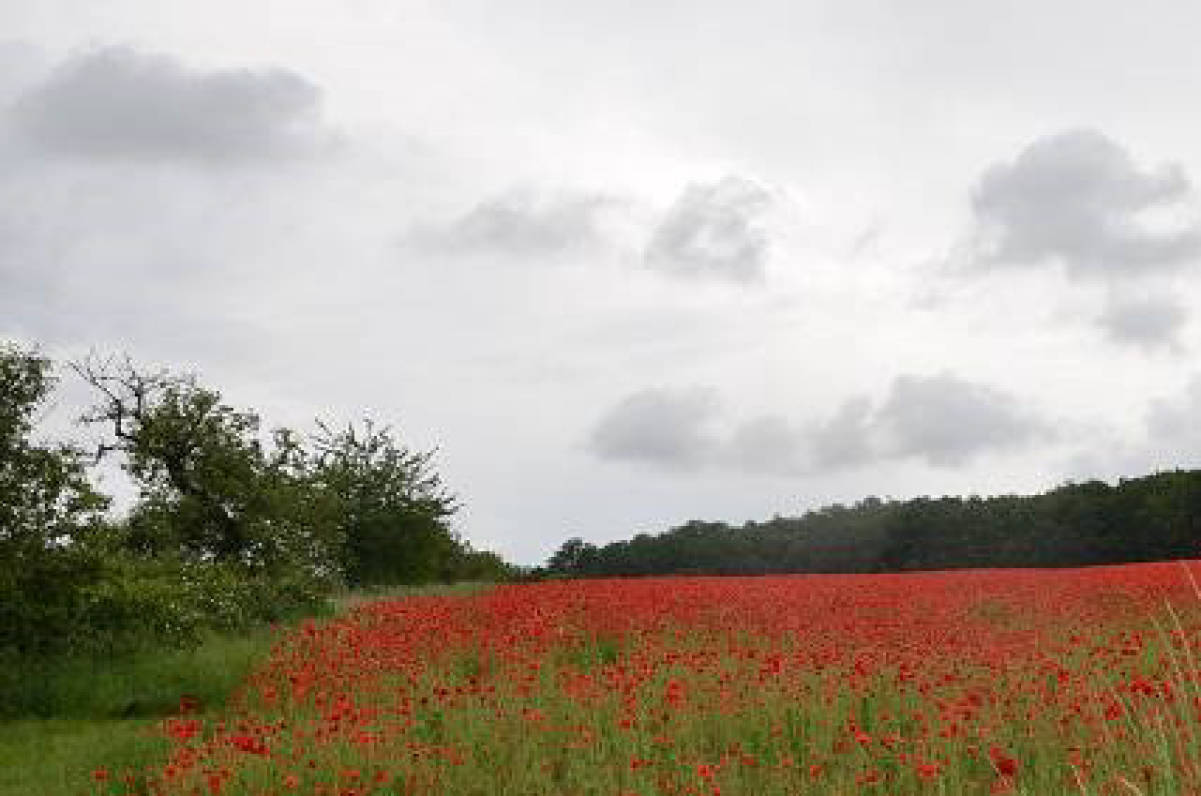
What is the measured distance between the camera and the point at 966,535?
4700 centimetres

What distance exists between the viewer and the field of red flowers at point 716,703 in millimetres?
9195

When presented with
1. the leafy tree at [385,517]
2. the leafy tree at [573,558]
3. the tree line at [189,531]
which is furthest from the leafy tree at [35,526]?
the leafy tree at [573,558]

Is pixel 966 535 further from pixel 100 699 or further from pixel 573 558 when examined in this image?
pixel 100 699

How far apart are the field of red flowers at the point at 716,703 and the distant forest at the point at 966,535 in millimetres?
25504

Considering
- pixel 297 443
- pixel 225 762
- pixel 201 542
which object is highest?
pixel 297 443

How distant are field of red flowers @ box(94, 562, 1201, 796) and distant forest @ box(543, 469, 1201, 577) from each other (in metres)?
25.5

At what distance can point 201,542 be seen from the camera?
3045 cm

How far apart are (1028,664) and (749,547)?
143 ft

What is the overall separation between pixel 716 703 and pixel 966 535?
37.6m

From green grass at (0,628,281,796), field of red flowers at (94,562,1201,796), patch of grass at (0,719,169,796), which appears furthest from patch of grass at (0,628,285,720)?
field of red flowers at (94,562,1201,796)

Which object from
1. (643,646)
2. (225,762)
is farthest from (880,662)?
(225,762)

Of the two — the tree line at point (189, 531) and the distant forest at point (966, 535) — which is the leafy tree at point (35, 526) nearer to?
the tree line at point (189, 531)

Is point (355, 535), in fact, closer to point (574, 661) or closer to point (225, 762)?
point (574, 661)

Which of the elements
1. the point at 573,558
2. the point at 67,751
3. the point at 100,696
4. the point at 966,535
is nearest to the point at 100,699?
the point at 100,696
